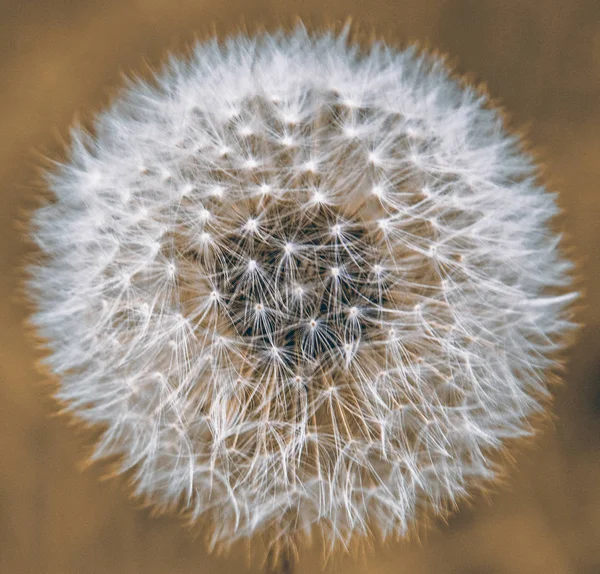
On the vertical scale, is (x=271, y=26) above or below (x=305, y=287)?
above

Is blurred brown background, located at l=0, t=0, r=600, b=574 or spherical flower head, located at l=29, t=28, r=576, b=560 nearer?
spherical flower head, located at l=29, t=28, r=576, b=560

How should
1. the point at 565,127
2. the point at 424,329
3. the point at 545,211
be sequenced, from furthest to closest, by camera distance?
the point at 565,127, the point at 545,211, the point at 424,329

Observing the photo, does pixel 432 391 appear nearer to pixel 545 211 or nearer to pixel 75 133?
pixel 545 211

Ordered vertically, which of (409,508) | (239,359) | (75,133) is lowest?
(409,508)

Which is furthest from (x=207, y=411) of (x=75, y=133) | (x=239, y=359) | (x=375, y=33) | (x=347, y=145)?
(x=375, y=33)

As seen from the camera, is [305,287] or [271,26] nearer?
[305,287]
